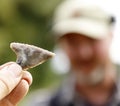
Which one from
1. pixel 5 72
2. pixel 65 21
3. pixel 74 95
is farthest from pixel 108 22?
pixel 5 72

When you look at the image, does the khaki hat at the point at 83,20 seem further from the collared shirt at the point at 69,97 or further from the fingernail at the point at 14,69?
the fingernail at the point at 14,69

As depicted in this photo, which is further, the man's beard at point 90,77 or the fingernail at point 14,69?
the man's beard at point 90,77

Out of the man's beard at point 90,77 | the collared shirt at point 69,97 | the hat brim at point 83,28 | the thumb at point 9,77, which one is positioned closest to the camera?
the thumb at point 9,77

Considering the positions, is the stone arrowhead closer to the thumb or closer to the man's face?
the thumb

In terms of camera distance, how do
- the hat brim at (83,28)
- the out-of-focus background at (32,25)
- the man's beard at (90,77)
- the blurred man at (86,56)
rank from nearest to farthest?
the blurred man at (86,56) → the man's beard at (90,77) → the hat brim at (83,28) → the out-of-focus background at (32,25)

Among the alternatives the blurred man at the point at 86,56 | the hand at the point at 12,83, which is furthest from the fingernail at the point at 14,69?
the blurred man at the point at 86,56

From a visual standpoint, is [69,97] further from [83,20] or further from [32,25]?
[32,25]

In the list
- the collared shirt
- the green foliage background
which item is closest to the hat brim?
the collared shirt
